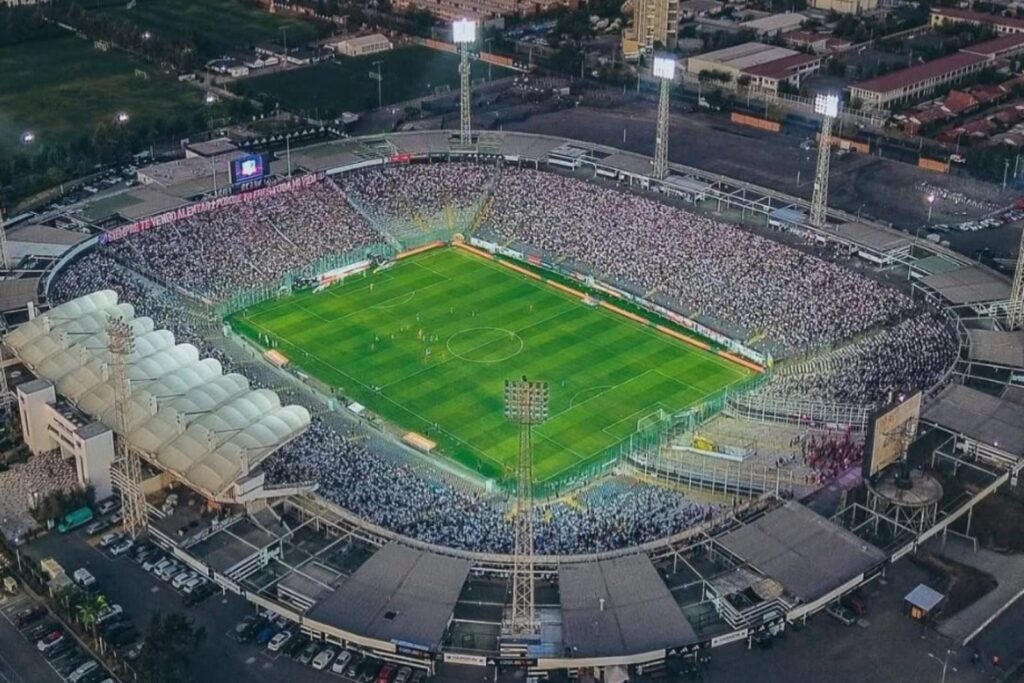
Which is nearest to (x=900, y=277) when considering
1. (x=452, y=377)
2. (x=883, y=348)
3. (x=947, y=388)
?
(x=883, y=348)

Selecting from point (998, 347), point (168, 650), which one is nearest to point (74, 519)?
point (168, 650)

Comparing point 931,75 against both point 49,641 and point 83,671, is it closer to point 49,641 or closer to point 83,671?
point 49,641

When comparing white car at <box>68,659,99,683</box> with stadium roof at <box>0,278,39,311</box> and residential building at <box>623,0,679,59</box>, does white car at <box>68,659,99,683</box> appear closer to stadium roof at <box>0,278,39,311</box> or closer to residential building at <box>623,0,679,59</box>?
stadium roof at <box>0,278,39,311</box>

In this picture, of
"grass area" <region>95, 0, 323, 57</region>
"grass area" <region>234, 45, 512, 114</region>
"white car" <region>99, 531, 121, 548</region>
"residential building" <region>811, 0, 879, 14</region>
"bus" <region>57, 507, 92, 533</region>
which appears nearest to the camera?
"white car" <region>99, 531, 121, 548</region>

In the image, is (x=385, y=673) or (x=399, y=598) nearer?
(x=385, y=673)

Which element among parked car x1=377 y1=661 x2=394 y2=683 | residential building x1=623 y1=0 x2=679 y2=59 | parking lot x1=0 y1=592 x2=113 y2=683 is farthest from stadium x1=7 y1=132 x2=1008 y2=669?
residential building x1=623 y1=0 x2=679 y2=59
